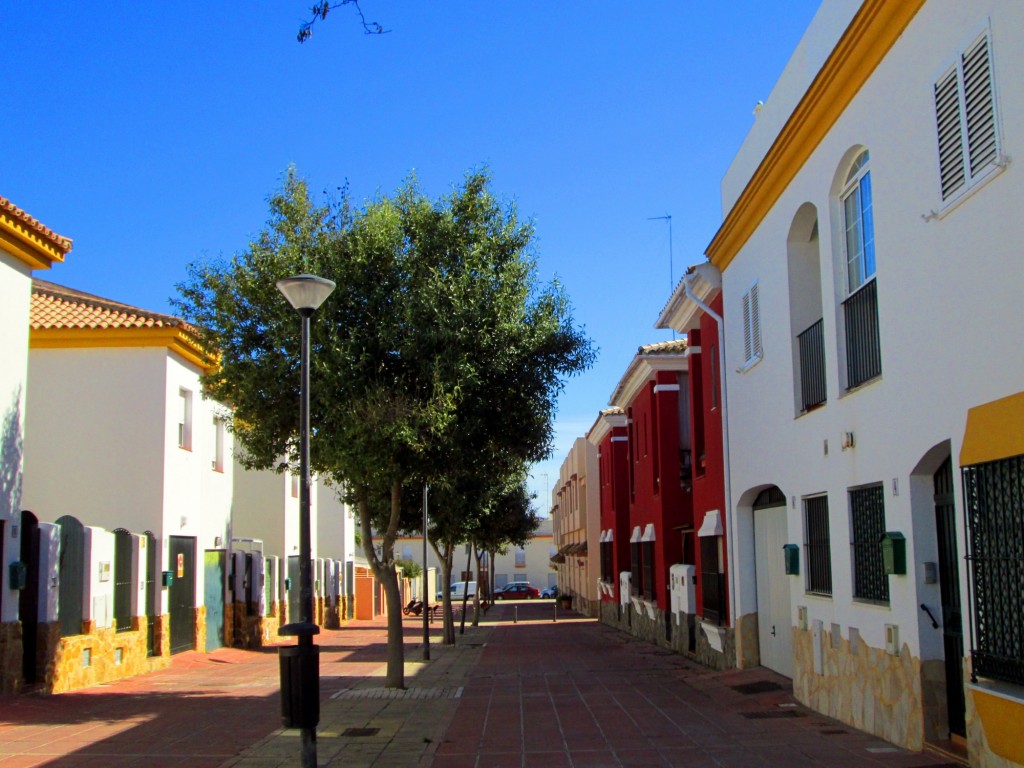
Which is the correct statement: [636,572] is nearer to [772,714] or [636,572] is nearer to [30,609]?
[772,714]

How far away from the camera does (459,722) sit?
1256 cm

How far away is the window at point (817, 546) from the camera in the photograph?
481 inches

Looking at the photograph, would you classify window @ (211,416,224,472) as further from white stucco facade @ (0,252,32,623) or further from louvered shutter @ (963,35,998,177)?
louvered shutter @ (963,35,998,177)

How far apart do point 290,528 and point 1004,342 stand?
27.7 metres

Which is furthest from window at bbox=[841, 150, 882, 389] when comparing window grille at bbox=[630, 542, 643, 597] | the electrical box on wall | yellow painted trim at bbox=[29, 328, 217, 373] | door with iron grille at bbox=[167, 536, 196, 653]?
window grille at bbox=[630, 542, 643, 597]

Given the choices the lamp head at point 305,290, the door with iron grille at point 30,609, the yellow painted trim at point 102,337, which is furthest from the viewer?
the yellow painted trim at point 102,337

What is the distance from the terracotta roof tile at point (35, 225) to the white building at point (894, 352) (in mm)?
10127

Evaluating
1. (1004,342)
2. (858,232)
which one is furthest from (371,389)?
(1004,342)

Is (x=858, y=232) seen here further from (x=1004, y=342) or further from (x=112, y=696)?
(x=112, y=696)

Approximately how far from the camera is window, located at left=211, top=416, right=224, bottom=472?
25047mm

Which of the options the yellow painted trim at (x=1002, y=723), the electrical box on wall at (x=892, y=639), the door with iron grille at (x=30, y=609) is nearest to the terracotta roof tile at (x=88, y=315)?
the door with iron grille at (x=30, y=609)

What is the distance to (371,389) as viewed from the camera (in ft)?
47.2

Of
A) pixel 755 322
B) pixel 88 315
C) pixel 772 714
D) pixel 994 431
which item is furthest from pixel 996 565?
pixel 88 315

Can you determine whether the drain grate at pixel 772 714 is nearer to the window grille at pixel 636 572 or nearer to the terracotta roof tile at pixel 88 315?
the terracotta roof tile at pixel 88 315
